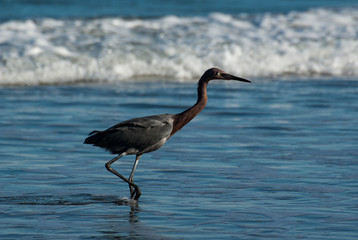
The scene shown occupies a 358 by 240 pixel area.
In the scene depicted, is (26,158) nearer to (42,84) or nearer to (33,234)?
(33,234)

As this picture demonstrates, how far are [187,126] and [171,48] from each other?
217 inches

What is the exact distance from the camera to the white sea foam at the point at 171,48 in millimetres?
13984

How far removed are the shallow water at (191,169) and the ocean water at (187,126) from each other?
0.06ft

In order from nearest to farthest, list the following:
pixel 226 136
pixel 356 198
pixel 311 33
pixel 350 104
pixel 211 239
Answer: pixel 211 239 → pixel 356 198 → pixel 226 136 → pixel 350 104 → pixel 311 33

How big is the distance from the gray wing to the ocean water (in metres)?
0.36

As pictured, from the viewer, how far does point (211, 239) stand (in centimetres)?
525

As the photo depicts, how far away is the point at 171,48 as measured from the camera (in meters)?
15.2

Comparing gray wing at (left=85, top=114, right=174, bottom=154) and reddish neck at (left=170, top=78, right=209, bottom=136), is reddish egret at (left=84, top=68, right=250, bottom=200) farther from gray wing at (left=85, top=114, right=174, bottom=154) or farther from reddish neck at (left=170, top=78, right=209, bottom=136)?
reddish neck at (left=170, top=78, right=209, bottom=136)

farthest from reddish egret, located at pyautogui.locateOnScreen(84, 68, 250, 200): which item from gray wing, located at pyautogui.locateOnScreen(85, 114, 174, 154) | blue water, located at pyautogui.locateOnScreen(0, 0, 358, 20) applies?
blue water, located at pyautogui.locateOnScreen(0, 0, 358, 20)

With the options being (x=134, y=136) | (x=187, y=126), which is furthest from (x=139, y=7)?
(x=134, y=136)

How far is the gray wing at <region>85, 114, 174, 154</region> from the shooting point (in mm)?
6801

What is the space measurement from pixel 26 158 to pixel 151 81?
6108 millimetres

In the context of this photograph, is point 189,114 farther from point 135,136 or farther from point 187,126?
point 187,126

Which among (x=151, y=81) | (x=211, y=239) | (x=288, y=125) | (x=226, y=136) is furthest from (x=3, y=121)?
(x=211, y=239)
